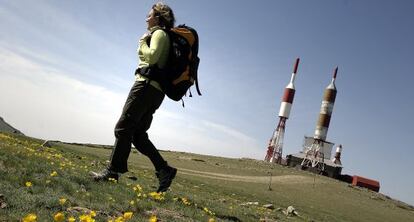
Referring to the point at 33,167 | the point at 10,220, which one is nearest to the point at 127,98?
the point at 33,167

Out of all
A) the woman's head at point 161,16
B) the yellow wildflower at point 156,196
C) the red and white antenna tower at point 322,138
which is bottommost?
the yellow wildflower at point 156,196

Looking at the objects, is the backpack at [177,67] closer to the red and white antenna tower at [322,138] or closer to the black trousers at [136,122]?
the black trousers at [136,122]

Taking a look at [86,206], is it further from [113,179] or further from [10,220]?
[113,179]

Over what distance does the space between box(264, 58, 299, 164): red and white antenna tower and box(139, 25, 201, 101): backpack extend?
94934 mm

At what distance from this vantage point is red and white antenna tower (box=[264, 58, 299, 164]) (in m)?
102

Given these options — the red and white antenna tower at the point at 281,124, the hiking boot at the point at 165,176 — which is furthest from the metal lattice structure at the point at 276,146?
the hiking boot at the point at 165,176

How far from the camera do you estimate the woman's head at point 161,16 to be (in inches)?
370

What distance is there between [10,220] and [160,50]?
4.37 metres

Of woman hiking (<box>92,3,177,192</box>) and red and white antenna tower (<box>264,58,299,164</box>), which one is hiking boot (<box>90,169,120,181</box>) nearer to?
woman hiking (<box>92,3,177,192</box>)

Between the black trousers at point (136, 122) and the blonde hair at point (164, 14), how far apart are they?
4.53 feet

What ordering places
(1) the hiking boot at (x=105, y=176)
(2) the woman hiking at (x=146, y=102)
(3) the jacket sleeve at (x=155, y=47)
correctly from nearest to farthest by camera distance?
(3) the jacket sleeve at (x=155, y=47)
(2) the woman hiking at (x=146, y=102)
(1) the hiking boot at (x=105, y=176)

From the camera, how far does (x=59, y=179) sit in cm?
881

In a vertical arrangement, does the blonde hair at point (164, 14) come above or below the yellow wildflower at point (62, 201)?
above

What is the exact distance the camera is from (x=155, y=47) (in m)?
8.77
